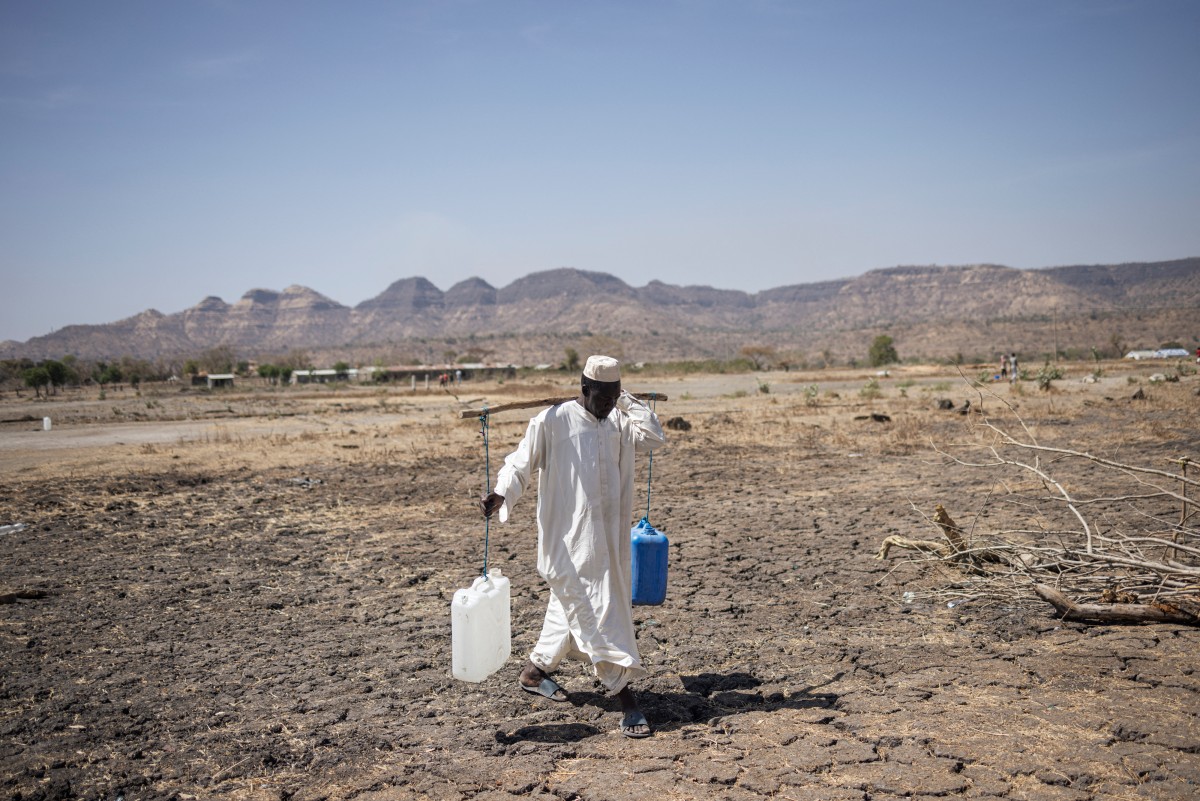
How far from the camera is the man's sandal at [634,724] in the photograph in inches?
164

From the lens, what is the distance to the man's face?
439 centimetres

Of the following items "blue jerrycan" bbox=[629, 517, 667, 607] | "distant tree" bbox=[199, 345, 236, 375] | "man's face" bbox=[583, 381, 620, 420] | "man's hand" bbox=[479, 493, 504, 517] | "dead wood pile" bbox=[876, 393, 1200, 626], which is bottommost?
"dead wood pile" bbox=[876, 393, 1200, 626]

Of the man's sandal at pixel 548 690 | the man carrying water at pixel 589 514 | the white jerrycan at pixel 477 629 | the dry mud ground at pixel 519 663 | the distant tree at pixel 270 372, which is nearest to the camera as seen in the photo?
the dry mud ground at pixel 519 663

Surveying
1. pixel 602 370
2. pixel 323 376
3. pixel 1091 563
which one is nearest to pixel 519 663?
pixel 602 370

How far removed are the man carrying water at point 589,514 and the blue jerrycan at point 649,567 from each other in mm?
495

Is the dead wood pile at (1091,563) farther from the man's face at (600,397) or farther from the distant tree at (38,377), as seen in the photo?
the distant tree at (38,377)

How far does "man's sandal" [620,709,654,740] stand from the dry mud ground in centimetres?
11

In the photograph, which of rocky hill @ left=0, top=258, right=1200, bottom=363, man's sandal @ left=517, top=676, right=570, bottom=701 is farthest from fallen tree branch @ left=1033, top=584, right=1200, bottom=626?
rocky hill @ left=0, top=258, right=1200, bottom=363

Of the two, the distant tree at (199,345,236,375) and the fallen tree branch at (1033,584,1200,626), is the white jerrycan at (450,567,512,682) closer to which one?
the fallen tree branch at (1033,584,1200,626)

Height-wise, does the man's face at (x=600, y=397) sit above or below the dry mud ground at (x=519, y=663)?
above

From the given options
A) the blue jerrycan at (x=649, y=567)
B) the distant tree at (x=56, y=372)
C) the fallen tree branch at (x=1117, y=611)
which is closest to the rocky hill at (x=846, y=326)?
the distant tree at (x=56, y=372)

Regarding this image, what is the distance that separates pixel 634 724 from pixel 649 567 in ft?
3.33

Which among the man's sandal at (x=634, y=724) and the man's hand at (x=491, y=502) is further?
the man's hand at (x=491, y=502)

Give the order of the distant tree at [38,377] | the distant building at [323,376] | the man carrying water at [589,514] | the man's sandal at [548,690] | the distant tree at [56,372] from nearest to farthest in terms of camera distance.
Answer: the man carrying water at [589,514], the man's sandal at [548,690], the distant tree at [38,377], the distant tree at [56,372], the distant building at [323,376]
